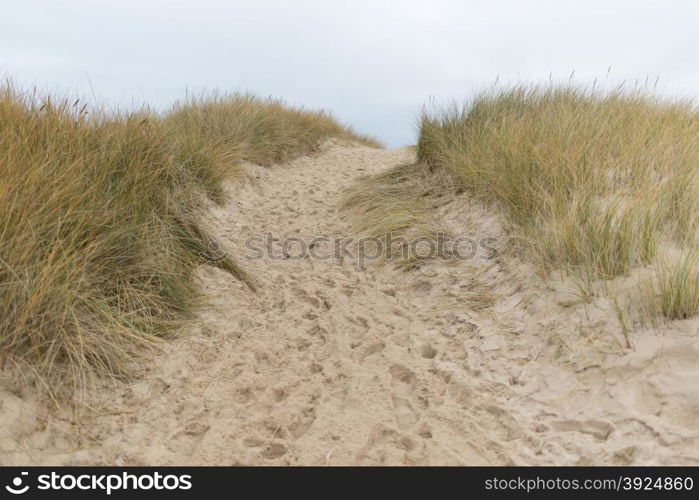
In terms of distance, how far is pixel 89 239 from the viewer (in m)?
2.93

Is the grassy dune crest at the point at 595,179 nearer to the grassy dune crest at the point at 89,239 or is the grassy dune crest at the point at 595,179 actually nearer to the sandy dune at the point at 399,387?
the sandy dune at the point at 399,387

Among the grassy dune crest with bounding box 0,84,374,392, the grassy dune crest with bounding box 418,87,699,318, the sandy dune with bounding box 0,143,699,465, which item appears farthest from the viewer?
the grassy dune crest with bounding box 418,87,699,318

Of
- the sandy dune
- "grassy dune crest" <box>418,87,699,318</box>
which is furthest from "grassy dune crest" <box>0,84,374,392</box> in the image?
"grassy dune crest" <box>418,87,699,318</box>

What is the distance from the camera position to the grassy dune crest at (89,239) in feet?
8.04

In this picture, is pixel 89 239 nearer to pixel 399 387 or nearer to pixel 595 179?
pixel 399 387

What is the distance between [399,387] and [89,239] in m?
1.87

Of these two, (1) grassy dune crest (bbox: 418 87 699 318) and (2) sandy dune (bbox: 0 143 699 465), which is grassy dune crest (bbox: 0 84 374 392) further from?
(1) grassy dune crest (bbox: 418 87 699 318)

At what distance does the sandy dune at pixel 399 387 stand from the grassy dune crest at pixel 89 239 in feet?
0.64

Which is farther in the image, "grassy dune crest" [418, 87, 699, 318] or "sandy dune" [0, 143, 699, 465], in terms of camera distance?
"grassy dune crest" [418, 87, 699, 318]

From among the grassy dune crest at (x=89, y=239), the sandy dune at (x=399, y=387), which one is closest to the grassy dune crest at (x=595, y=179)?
the sandy dune at (x=399, y=387)

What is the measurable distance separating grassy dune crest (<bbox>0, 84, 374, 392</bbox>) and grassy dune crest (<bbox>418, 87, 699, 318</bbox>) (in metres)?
2.16

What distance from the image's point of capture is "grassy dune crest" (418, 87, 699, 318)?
116 inches

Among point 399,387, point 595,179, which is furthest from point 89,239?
point 595,179
